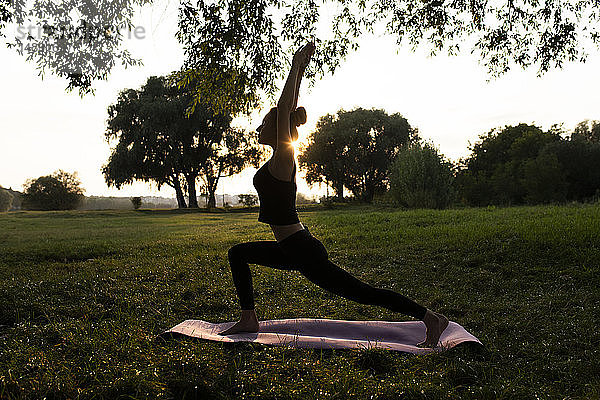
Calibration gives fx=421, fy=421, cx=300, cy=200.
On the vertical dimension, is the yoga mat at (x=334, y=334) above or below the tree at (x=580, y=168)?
below

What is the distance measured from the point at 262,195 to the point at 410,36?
888 cm

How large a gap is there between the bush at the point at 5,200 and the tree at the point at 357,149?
203 ft

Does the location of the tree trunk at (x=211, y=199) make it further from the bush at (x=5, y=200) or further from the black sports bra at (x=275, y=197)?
the bush at (x=5, y=200)

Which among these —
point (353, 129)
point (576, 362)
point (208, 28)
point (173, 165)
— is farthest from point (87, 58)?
point (353, 129)

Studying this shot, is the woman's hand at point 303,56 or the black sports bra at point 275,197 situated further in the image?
the woman's hand at point 303,56

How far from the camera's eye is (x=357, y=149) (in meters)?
52.6

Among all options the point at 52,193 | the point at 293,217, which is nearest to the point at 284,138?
the point at 293,217

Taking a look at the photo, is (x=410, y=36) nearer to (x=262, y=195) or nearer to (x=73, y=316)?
(x=262, y=195)

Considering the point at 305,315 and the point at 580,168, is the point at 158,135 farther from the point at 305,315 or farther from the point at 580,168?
the point at 580,168

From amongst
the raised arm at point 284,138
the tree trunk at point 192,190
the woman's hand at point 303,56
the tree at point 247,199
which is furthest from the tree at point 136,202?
the raised arm at point 284,138

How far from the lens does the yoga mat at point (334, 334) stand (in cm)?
413

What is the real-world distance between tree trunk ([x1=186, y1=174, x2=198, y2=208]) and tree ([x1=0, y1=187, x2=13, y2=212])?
5491 centimetres

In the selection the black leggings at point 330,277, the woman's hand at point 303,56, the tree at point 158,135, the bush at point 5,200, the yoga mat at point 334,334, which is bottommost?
the yoga mat at point 334,334

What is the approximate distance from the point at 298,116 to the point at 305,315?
2.85 m
